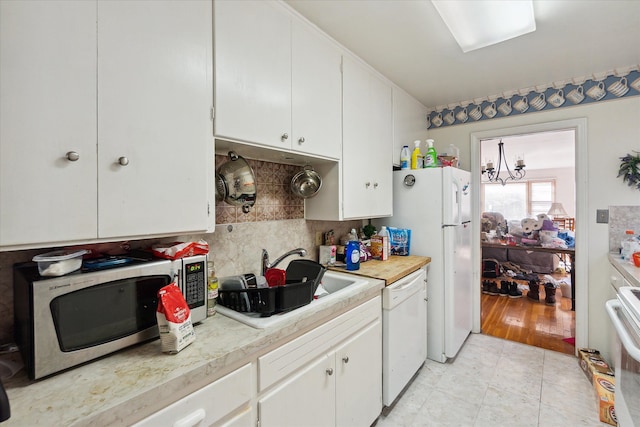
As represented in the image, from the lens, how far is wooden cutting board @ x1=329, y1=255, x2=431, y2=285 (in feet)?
5.74

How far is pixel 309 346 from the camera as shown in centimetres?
118

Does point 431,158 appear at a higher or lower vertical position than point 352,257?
higher

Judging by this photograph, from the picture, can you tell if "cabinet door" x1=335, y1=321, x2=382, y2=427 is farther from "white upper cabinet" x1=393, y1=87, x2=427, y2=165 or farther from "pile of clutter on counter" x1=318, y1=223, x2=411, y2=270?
"white upper cabinet" x1=393, y1=87, x2=427, y2=165

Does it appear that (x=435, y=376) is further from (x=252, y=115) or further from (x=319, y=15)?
(x=319, y=15)

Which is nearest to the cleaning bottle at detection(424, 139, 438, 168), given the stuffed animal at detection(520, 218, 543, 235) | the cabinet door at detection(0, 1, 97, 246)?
the cabinet door at detection(0, 1, 97, 246)

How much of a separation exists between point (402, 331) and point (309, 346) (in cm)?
92

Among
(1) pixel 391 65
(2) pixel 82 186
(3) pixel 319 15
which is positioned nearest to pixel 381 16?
(3) pixel 319 15

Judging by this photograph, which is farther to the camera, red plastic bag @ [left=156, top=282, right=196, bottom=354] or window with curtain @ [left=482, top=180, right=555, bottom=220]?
window with curtain @ [left=482, top=180, right=555, bottom=220]

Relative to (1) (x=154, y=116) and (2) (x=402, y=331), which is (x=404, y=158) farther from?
(1) (x=154, y=116)

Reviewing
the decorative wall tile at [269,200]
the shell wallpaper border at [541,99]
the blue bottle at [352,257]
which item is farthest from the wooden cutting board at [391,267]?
the shell wallpaper border at [541,99]

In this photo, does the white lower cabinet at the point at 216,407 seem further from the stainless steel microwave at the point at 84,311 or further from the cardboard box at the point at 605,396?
the cardboard box at the point at 605,396

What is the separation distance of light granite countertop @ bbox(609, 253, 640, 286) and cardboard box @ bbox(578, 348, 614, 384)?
2.58 ft

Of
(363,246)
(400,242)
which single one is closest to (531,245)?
(400,242)

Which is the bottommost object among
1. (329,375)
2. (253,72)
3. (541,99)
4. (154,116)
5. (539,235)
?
(329,375)
